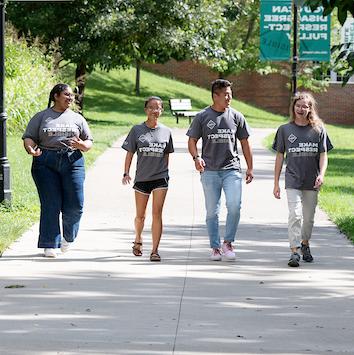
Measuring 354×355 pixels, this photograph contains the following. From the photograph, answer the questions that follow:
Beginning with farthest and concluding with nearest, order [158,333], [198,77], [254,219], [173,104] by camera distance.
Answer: [198,77], [173,104], [254,219], [158,333]

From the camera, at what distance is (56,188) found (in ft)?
40.7

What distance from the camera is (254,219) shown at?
16406mm

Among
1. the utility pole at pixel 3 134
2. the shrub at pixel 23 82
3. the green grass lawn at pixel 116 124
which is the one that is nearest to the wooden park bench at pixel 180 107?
the green grass lawn at pixel 116 124

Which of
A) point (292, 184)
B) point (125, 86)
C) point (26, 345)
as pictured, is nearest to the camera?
point (26, 345)

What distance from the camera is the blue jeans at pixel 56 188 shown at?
12297 mm

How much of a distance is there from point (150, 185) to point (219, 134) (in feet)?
3.00

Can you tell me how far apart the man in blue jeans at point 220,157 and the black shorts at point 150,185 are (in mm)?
395

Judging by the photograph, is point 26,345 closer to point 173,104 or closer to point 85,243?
point 85,243

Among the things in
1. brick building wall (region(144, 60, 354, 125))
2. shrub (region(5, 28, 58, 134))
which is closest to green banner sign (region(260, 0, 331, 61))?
shrub (region(5, 28, 58, 134))

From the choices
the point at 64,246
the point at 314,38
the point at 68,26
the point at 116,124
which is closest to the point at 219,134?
the point at 64,246

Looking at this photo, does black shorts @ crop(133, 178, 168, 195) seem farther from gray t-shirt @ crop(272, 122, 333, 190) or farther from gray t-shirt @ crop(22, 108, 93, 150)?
gray t-shirt @ crop(272, 122, 333, 190)

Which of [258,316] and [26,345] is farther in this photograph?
[258,316]

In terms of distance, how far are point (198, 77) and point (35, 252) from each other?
55.3m

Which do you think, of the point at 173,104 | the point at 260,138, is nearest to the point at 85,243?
the point at 260,138
